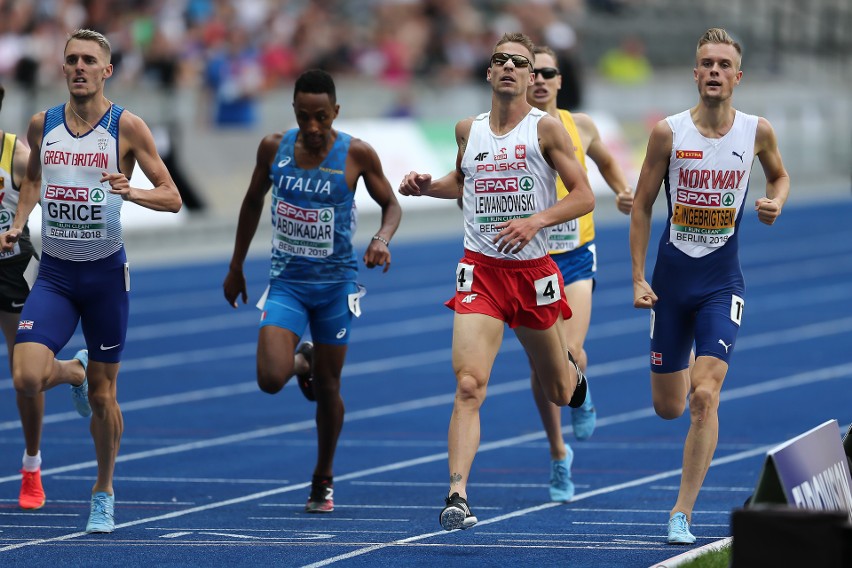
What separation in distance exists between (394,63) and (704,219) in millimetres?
20818

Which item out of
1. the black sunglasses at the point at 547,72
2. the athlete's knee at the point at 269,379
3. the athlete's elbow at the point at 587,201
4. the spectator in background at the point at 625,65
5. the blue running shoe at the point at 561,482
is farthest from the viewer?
the spectator in background at the point at 625,65

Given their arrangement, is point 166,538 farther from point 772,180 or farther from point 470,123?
point 772,180

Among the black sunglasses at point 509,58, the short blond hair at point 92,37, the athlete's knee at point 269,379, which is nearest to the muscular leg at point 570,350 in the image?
the athlete's knee at point 269,379

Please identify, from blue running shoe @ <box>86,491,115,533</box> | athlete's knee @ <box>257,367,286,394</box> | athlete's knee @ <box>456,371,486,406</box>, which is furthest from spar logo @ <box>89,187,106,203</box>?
athlete's knee @ <box>456,371,486,406</box>

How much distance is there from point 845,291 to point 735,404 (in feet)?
26.3

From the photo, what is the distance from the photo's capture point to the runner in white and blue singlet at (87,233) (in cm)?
815

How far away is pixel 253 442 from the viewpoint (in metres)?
11.8

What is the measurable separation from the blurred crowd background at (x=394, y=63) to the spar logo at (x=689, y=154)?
14452 millimetres

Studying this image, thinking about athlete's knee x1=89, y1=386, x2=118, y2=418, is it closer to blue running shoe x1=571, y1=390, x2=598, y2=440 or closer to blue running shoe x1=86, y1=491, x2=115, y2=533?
blue running shoe x1=86, y1=491, x2=115, y2=533

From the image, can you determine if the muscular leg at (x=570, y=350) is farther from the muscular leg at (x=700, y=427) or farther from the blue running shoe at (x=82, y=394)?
the blue running shoe at (x=82, y=394)

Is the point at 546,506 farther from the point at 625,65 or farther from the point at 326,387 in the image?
the point at 625,65

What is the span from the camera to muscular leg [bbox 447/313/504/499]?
25.5 feet

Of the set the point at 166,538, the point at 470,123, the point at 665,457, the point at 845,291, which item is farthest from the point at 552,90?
the point at 845,291

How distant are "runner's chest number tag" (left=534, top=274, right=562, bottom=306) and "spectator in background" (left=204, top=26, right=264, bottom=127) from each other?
16.8 m
